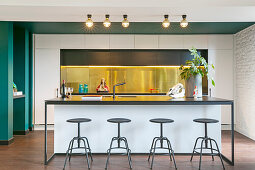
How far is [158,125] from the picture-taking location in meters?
4.44

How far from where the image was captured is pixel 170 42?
22.9 ft

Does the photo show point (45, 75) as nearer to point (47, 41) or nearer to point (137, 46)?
point (47, 41)

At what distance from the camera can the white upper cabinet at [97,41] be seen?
6.93m

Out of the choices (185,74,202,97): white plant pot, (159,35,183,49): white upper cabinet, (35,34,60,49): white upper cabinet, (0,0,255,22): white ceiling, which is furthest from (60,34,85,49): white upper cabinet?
(185,74,202,97): white plant pot

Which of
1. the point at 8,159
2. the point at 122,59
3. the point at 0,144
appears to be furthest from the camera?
the point at 122,59

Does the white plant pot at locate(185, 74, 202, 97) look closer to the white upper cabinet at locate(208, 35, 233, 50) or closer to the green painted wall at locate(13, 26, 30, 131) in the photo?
the white upper cabinet at locate(208, 35, 233, 50)

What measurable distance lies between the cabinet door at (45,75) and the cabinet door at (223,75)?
4160 millimetres

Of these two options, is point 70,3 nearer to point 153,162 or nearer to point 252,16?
point 153,162

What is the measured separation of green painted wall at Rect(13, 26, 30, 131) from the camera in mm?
6352

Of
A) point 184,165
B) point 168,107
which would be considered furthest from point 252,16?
point 184,165

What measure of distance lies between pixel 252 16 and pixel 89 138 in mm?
3598

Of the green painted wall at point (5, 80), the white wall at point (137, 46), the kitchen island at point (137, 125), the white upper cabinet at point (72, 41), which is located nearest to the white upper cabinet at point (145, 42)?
the white wall at point (137, 46)

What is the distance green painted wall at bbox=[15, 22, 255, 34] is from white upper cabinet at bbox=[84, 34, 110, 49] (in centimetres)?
18

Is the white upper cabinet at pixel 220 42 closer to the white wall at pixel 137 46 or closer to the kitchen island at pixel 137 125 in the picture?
the white wall at pixel 137 46
